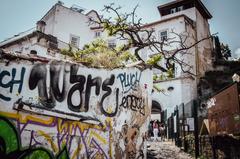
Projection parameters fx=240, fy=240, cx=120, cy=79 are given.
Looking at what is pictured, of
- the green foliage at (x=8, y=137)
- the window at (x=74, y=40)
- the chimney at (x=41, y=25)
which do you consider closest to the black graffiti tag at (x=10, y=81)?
the green foliage at (x=8, y=137)

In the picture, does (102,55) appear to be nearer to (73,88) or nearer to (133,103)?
(133,103)

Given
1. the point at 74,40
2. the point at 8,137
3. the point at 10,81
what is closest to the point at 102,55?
the point at 10,81

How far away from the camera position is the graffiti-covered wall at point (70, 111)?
180 inches

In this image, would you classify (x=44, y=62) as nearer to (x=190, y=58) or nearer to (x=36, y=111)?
(x=36, y=111)

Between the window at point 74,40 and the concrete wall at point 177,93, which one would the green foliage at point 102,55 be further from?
the window at point 74,40

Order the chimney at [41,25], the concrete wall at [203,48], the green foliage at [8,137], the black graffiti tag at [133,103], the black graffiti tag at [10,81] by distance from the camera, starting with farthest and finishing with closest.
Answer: the chimney at [41,25], the concrete wall at [203,48], the black graffiti tag at [133,103], the black graffiti tag at [10,81], the green foliage at [8,137]

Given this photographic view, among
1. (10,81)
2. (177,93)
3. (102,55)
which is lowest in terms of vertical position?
(10,81)

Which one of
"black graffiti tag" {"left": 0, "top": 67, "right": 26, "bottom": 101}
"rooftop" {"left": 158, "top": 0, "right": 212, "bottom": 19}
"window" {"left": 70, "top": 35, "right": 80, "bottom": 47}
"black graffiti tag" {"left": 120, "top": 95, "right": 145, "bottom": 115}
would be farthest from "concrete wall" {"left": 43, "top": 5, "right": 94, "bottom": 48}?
"black graffiti tag" {"left": 0, "top": 67, "right": 26, "bottom": 101}

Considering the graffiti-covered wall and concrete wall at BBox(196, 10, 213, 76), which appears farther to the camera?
concrete wall at BBox(196, 10, 213, 76)

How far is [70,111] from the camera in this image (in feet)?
17.5

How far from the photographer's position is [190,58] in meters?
25.8

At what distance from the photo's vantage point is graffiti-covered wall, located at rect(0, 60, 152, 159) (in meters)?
4.57

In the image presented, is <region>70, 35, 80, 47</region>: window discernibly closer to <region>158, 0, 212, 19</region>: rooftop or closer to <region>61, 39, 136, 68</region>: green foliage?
<region>158, 0, 212, 19</region>: rooftop

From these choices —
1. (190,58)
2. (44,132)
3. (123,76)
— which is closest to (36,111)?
(44,132)
